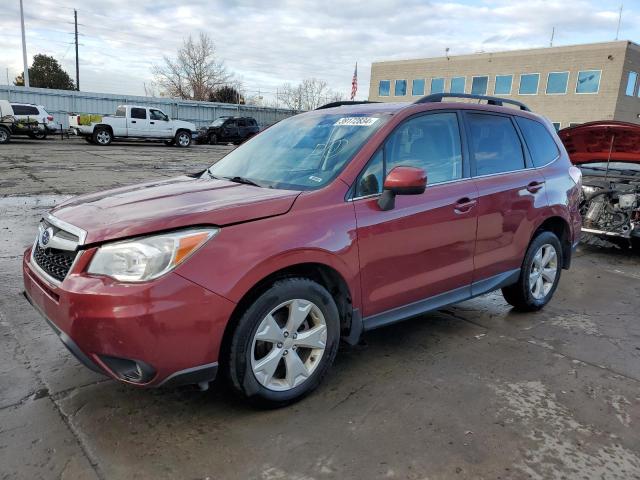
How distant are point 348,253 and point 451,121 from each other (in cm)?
149

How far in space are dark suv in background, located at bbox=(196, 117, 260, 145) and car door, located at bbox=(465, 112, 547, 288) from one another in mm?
26937

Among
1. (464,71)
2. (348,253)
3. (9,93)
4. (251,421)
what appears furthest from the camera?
(464,71)

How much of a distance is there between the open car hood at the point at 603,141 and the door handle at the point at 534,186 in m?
3.32

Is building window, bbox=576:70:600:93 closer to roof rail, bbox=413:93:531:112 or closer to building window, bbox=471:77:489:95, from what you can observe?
building window, bbox=471:77:489:95

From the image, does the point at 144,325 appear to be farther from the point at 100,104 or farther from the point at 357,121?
the point at 100,104

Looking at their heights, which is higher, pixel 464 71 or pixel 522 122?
pixel 464 71

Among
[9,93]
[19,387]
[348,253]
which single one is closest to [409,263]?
[348,253]

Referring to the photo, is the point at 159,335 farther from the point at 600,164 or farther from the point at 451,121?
the point at 600,164

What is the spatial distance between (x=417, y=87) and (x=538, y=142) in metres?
44.7

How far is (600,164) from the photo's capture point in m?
8.02

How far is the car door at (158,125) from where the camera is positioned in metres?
25.2

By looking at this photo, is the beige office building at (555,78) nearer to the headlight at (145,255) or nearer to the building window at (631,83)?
the building window at (631,83)

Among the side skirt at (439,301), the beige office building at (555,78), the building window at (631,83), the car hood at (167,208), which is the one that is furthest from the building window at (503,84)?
the car hood at (167,208)

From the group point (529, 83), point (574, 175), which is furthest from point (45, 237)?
point (529, 83)
